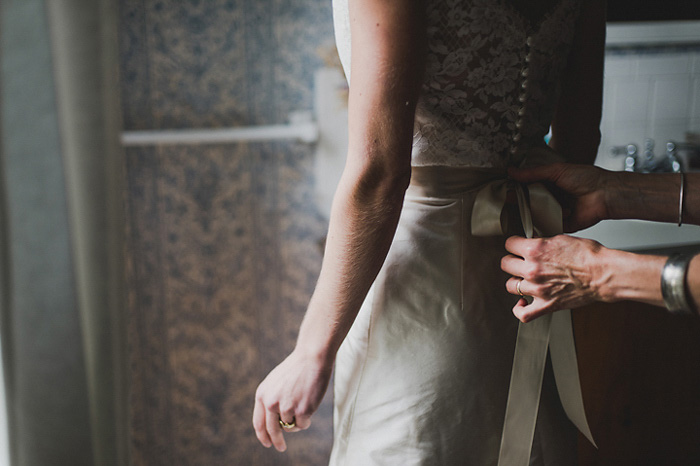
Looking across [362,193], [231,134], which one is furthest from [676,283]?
[231,134]

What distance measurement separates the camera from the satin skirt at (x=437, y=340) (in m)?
0.71

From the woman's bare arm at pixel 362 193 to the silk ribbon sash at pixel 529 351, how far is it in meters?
0.13

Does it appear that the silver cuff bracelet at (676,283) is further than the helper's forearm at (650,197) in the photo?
No

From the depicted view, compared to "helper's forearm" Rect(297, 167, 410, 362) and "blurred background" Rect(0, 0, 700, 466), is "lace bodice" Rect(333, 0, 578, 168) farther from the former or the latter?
"blurred background" Rect(0, 0, 700, 466)

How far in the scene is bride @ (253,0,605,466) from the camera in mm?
664

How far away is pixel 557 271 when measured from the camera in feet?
2.21

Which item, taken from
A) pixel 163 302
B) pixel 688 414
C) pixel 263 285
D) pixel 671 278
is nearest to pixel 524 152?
pixel 671 278

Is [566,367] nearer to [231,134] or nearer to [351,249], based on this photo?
[351,249]

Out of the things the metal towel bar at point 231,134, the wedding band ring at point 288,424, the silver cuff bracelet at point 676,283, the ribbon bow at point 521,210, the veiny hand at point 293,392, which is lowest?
the wedding band ring at point 288,424

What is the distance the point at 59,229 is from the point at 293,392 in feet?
1.26

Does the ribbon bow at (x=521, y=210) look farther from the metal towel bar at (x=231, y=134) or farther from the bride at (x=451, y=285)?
the metal towel bar at (x=231, y=134)

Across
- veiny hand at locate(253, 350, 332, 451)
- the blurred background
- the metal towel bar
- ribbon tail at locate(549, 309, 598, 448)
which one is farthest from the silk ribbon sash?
the metal towel bar

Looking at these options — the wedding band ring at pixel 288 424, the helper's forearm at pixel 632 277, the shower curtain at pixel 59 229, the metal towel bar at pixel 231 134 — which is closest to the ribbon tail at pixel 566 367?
the helper's forearm at pixel 632 277

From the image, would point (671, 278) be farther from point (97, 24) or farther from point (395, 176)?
point (97, 24)
